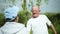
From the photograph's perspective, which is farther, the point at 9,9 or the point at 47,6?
the point at 47,6

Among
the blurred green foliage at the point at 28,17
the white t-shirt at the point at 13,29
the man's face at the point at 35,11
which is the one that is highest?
the man's face at the point at 35,11

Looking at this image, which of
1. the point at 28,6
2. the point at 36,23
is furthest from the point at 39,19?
the point at 28,6

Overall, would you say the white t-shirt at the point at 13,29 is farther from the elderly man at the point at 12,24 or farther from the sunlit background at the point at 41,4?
the sunlit background at the point at 41,4

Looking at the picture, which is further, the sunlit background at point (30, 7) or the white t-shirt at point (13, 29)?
the sunlit background at point (30, 7)

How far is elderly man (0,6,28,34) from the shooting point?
1.64 metres

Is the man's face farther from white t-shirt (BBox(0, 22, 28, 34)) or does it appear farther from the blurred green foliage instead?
white t-shirt (BBox(0, 22, 28, 34))

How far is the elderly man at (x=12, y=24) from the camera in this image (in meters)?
1.64

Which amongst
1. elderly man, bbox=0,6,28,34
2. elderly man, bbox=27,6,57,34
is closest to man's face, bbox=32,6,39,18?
elderly man, bbox=27,6,57,34

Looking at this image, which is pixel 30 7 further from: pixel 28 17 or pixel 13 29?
pixel 13 29

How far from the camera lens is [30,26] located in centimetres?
176

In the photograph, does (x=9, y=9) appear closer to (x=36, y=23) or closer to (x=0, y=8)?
(x=0, y=8)

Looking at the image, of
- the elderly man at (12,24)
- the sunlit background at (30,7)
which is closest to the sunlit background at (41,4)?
the sunlit background at (30,7)

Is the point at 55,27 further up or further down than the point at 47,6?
further down

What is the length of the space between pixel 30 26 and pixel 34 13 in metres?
0.13
